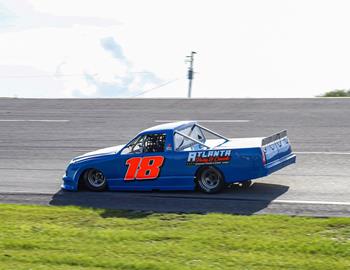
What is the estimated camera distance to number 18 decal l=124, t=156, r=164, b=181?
1296 cm

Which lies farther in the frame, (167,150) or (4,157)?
(4,157)

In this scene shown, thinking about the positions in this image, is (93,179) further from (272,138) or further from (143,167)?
(272,138)

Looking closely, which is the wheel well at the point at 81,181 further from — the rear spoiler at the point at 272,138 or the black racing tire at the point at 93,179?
the rear spoiler at the point at 272,138

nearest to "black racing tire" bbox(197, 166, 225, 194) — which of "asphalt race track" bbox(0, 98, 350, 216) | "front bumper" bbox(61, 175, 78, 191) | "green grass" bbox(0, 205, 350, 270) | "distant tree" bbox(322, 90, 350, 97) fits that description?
"asphalt race track" bbox(0, 98, 350, 216)

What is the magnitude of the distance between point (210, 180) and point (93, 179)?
7.71 feet

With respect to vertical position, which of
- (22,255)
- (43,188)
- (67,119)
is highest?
(67,119)

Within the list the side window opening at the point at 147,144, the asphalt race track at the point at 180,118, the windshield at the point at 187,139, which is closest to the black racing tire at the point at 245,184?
the asphalt race track at the point at 180,118

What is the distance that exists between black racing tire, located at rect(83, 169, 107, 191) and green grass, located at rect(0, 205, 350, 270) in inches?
90.6

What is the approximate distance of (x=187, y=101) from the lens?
77.7 ft

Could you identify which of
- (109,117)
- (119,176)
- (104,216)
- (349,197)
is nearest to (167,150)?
(119,176)

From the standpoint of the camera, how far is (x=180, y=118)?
68.8ft

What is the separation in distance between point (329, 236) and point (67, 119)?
13.5 meters

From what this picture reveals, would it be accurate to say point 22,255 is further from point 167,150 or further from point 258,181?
point 258,181

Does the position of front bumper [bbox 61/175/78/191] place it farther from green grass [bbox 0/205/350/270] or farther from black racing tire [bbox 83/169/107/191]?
green grass [bbox 0/205/350/270]
